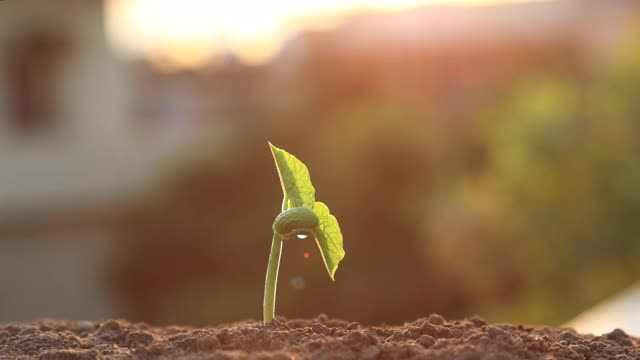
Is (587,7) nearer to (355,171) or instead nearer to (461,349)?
(355,171)

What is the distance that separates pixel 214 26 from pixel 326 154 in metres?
6.95

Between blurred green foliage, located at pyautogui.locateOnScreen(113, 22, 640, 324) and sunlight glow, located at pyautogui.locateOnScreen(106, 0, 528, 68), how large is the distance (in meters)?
3.03

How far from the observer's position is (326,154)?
309 inches

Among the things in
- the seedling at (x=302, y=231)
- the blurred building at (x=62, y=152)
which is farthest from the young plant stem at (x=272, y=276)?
the blurred building at (x=62, y=152)

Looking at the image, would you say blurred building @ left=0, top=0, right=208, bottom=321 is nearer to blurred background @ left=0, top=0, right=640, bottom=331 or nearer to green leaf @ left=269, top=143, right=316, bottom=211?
blurred background @ left=0, top=0, right=640, bottom=331

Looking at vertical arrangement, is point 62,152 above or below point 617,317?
above

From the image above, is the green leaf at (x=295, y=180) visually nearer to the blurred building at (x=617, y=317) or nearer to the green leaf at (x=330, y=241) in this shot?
the green leaf at (x=330, y=241)

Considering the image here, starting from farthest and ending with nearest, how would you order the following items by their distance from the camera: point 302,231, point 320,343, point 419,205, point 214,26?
1. point 214,26
2. point 419,205
3. point 302,231
4. point 320,343

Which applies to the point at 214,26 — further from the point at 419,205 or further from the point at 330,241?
the point at 330,241

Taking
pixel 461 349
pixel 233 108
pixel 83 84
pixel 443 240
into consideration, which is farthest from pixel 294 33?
pixel 461 349

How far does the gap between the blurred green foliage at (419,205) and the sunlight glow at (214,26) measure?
9.93ft

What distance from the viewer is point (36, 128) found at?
11.6m

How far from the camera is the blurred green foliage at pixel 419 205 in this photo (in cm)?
541

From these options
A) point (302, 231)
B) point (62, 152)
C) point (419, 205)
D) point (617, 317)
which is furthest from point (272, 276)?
point (62, 152)
